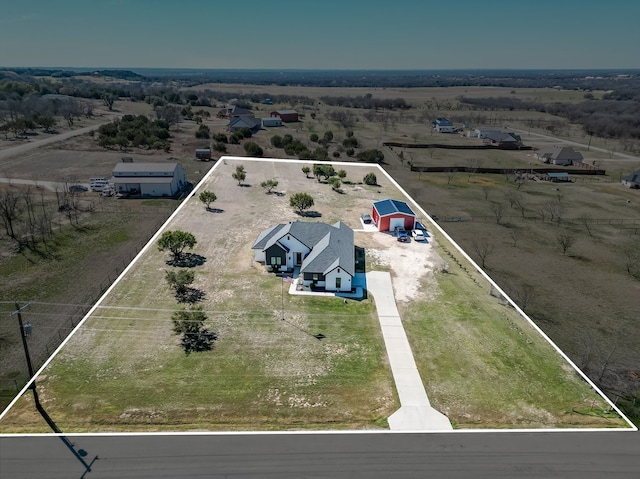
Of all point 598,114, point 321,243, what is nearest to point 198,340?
point 321,243

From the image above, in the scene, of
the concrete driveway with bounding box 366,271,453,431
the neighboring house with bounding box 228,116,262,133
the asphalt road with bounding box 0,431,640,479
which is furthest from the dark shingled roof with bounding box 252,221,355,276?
the neighboring house with bounding box 228,116,262,133

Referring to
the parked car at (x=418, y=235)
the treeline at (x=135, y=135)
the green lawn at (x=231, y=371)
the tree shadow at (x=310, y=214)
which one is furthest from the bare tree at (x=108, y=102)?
the green lawn at (x=231, y=371)

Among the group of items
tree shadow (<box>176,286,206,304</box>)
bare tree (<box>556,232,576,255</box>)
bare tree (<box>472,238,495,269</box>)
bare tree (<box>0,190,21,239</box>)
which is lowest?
tree shadow (<box>176,286,206,304</box>)

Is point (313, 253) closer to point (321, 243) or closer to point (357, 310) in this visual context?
point (321, 243)

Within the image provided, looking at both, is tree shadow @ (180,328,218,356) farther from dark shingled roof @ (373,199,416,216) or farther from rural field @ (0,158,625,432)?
dark shingled roof @ (373,199,416,216)

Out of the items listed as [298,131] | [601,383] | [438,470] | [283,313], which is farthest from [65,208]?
[298,131]

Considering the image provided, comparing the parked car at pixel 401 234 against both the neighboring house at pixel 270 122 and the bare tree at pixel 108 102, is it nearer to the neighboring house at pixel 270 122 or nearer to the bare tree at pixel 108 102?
the neighboring house at pixel 270 122
